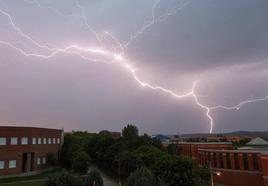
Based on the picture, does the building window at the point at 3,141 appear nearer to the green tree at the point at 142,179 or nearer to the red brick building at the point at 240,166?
the green tree at the point at 142,179

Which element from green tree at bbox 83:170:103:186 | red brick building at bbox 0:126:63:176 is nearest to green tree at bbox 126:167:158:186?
green tree at bbox 83:170:103:186

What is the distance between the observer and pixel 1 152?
30.2 m

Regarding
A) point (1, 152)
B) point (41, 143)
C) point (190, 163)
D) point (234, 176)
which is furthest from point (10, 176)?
point (234, 176)

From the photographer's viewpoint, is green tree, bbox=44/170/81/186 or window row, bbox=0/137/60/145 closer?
green tree, bbox=44/170/81/186

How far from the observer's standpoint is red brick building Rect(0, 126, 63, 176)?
101 feet

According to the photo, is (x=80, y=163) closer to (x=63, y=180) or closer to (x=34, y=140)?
(x=34, y=140)

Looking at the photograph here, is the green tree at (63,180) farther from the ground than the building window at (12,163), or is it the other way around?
the green tree at (63,180)

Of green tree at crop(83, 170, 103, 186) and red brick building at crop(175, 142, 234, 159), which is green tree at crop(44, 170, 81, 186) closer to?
green tree at crop(83, 170, 103, 186)

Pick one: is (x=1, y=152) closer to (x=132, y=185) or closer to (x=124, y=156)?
(x=124, y=156)

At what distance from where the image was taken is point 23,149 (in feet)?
108

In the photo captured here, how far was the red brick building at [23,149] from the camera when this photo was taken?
30703 millimetres

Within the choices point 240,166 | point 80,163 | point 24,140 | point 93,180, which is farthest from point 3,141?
point 240,166

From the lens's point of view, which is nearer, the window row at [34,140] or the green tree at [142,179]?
the green tree at [142,179]

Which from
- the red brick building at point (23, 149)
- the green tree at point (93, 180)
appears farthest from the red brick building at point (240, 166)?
the red brick building at point (23, 149)
